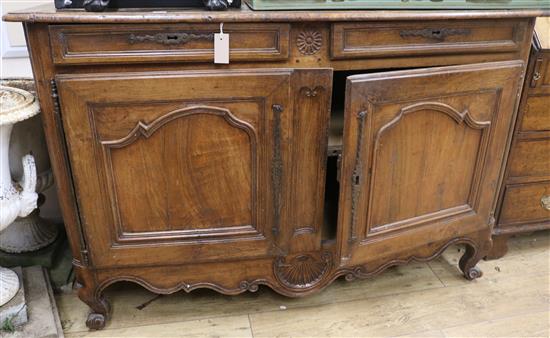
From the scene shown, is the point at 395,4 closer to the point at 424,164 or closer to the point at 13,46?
the point at 424,164

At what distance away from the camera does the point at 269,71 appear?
3.14 feet

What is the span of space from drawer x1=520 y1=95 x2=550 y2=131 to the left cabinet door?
716 millimetres

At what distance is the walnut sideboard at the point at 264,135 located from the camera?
3.00 ft

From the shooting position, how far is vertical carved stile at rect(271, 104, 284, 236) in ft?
3.25

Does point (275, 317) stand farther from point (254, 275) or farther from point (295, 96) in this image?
point (295, 96)

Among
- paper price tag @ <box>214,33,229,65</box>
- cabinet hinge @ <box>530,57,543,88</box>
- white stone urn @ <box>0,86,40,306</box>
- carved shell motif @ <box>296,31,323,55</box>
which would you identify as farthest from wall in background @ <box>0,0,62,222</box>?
cabinet hinge @ <box>530,57,543,88</box>

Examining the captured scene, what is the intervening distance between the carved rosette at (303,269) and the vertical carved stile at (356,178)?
12 cm

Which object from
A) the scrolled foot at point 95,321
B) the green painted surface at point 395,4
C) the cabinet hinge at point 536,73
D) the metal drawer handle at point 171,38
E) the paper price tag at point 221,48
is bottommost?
the scrolled foot at point 95,321

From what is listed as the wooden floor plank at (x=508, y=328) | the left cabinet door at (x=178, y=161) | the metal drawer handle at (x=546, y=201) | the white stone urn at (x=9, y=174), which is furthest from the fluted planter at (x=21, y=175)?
the metal drawer handle at (x=546, y=201)

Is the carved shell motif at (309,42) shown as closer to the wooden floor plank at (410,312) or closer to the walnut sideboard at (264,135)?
the walnut sideboard at (264,135)

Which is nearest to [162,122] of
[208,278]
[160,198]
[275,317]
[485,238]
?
[160,198]

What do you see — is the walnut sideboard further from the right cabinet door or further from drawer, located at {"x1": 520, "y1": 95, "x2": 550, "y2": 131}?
drawer, located at {"x1": 520, "y1": 95, "x2": 550, "y2": 131}

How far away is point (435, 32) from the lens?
102 cm

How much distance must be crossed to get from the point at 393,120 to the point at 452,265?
2.33 feet
